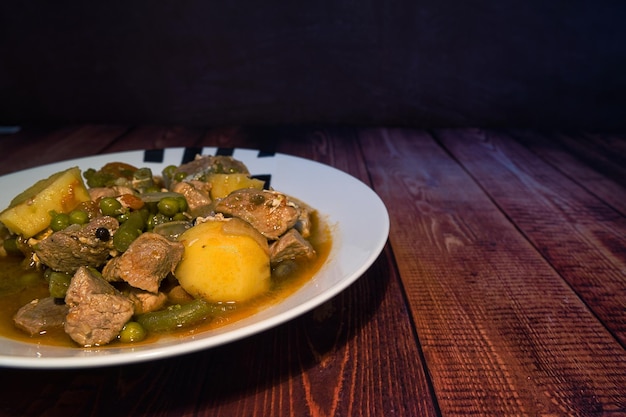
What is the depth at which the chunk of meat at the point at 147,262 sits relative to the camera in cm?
148

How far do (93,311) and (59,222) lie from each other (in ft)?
1.79

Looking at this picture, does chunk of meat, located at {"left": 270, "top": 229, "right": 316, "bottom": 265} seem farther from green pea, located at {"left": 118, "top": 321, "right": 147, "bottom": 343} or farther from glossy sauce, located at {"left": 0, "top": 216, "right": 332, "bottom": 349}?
green pea, located at {"left": 118, "top": 321, "right": 147, "bottom": 343}

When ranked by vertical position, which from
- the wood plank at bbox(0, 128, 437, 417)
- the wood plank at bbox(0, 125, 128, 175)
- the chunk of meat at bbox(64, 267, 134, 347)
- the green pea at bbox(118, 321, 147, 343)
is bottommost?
the wood plank at bbox(0, 125, 128, 175)

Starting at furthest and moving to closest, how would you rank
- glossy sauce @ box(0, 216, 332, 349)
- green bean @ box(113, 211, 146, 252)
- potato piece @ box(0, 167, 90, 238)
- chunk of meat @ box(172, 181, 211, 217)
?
chunk of meat @ box(172, 181, 211, 217)
potato piece @ box(0, 167, 90, 238)
green bean @ box(113, 211, 146, 252)
glossy sauce @ box(0, 216, 332, 349)

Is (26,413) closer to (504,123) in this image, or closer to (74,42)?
(74,42)

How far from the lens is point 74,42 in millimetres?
4188

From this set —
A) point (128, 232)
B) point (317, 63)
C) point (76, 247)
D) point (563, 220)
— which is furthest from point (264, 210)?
point (317, 63)

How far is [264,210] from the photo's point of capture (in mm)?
1795

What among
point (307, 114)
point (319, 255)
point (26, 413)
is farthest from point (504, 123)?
point (26, 413)

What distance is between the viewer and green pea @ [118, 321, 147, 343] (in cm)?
130

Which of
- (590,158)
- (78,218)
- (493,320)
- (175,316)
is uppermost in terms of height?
(78,218)

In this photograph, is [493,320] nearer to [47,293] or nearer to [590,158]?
[47,293]

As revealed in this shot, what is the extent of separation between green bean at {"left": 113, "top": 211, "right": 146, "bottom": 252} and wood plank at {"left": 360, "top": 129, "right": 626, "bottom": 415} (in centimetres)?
89

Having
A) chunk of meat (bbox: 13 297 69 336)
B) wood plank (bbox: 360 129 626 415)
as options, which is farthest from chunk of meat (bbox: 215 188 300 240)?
chunk of meat (bbox: 13 297 69 336)
